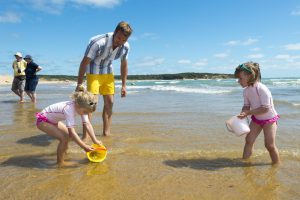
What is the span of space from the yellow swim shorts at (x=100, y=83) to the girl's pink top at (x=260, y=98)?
2.29 m

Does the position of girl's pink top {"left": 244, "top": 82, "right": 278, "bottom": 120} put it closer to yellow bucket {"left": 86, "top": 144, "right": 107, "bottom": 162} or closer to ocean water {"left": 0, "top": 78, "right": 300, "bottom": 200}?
ocean water {"left": 0, "top": 78, "right": 300, "bottom": 200}

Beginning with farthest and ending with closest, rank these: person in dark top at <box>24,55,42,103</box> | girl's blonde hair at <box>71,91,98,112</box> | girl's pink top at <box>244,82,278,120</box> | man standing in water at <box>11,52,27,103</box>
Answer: man standing in water at <box>11,52,27,103</box> → person in dark top at <box>24,55,42,103</box> → girl's pink top at <box>244,82,278,120</box> → girl's blonde hair at <box>71,91,98,112</box>

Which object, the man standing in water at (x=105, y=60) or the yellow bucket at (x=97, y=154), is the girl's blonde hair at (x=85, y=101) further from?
the man standing in water at (x=105, y=60)

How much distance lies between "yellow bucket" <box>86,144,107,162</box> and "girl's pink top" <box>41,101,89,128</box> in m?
0.39

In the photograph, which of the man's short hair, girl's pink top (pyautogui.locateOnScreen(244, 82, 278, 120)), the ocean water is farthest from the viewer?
the man's short hair

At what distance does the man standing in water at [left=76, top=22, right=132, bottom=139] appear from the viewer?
199 inches

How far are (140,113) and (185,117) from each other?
131 centimetres

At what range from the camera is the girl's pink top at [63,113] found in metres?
3.88

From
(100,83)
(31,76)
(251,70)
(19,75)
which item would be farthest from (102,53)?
(19,75)

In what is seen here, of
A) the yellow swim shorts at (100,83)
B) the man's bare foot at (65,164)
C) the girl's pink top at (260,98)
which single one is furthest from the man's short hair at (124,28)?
the man's bare foot at (65,164)

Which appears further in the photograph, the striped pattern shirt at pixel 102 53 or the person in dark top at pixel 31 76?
the person in dark top at pixel 31 76

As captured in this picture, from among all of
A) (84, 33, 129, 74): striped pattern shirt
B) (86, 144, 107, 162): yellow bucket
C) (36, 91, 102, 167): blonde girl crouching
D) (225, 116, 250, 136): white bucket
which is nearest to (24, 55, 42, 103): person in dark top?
(84, 33, 129, 74): striped pattern shirt

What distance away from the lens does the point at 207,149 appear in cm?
459

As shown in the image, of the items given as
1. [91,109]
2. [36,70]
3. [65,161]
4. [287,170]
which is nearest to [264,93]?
[287,170]
